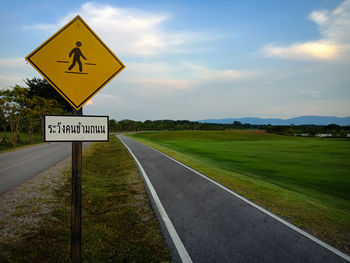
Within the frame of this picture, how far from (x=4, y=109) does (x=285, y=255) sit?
35.0m

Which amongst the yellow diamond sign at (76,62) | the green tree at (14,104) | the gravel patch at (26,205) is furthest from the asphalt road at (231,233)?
the green tree at (14,104)

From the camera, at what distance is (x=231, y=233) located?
4.59 meters

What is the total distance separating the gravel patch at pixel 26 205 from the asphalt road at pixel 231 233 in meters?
3.37

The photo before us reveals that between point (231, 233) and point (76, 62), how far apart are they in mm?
4479

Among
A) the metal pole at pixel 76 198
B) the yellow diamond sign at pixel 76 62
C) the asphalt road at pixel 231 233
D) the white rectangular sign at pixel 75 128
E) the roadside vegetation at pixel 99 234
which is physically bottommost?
the roadside vegetation at pixel 99 234

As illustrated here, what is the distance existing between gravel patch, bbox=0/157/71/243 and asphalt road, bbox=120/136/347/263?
11.1 ft

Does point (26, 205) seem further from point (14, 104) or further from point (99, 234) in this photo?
point (14, 104)

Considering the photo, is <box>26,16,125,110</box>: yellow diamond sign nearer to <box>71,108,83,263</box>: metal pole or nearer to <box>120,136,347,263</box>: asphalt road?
<box>71,108,83,263</box>: metal pole

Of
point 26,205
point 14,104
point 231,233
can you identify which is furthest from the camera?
point 14,104

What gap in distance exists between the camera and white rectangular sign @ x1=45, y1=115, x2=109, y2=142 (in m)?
2.78

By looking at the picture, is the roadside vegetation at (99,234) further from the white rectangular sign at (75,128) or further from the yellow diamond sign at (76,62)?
the yellow diamond sign at (76,62)

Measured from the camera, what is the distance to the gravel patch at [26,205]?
4.80 meters

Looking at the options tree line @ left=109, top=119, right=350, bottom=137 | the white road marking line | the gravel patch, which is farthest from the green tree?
tree line @ left=109, top=119, right=350, bottom=137

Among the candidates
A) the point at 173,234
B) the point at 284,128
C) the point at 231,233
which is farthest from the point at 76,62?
the point at 284,128
